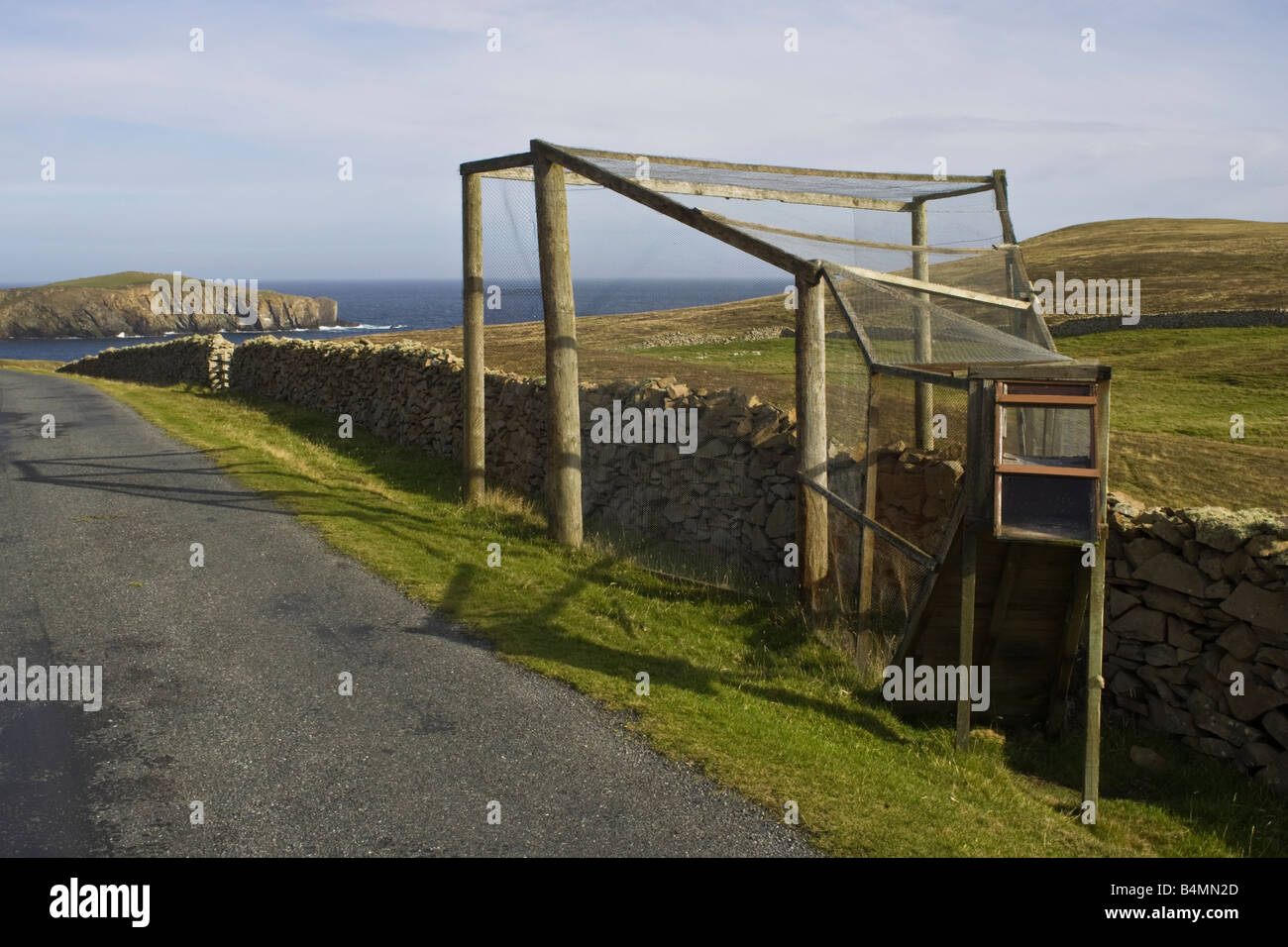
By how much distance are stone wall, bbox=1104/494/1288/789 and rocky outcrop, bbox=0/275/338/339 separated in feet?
452

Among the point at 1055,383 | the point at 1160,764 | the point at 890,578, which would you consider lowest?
the point at 1160,764

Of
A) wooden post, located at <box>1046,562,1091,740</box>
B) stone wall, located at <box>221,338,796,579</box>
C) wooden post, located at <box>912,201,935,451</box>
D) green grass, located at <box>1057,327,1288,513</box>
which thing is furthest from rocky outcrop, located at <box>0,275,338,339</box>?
wooden post, located at <box>1046,562,1091,740</box>

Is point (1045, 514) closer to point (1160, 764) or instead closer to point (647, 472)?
point (1160, 764)

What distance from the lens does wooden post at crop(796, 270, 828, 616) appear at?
8961 mm

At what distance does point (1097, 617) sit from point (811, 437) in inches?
130

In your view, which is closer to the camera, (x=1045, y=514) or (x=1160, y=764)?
(x=1045, y=514)

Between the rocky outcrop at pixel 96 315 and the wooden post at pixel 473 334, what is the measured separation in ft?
427

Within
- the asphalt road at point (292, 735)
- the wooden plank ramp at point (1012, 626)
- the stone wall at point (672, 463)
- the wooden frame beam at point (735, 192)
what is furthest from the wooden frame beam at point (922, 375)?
the wooden frame beam at point (735, 192)

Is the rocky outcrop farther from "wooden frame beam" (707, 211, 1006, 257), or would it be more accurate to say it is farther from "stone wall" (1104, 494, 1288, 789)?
"stone wall" (1104, 494, 1288, 789)

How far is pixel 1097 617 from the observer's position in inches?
251

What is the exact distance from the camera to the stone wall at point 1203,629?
7043 mm

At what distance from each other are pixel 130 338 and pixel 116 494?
137 meters
